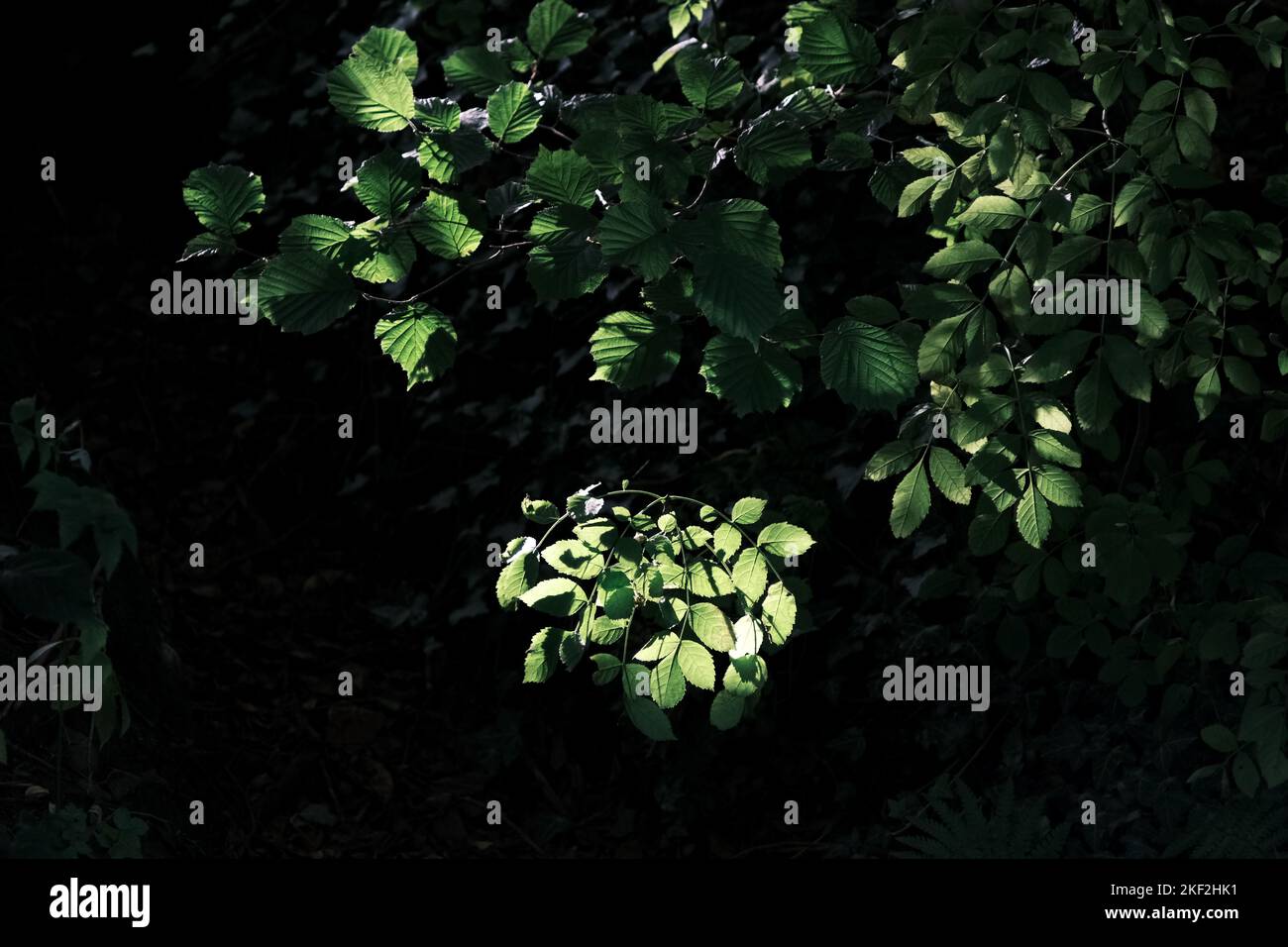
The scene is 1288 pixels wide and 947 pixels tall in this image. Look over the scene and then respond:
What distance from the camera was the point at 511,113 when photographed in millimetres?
1644

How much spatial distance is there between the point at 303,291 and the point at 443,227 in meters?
0.19

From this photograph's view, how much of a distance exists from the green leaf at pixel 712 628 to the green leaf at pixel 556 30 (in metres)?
0.81

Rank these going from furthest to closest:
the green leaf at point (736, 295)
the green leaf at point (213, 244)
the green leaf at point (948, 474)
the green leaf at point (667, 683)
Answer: the green leaf at point (948, 474)
the green leaf at point (667, 683)
the green leaf at point (213, 244)
the green leaf at point (736, 295)

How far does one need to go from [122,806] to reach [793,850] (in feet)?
5.05

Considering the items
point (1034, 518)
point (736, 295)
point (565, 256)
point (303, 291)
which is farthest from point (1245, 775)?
point (303, 291)

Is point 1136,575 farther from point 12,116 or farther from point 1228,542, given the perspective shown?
point 12,116

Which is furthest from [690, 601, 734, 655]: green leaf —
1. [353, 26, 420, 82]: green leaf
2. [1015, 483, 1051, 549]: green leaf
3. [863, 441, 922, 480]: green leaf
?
[353, 26, 420, 82]: green leaf

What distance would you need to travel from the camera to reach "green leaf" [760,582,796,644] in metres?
1.84

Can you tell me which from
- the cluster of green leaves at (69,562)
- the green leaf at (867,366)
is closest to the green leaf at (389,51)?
the green leaf at (867,366)

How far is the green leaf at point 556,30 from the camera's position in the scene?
5.86ft

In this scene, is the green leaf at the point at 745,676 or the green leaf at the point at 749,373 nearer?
the green leaf at the point at 749,373

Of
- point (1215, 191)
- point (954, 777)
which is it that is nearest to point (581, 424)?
point (954, 777)

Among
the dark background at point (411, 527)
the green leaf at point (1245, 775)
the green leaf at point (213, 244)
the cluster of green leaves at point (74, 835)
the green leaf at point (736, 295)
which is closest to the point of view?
the green leaf at point (736, 295)

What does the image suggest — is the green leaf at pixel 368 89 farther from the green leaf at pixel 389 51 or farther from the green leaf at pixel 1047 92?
the green leaf at pixel 1047 92
